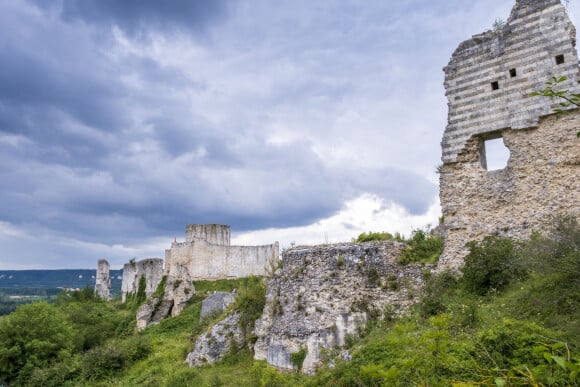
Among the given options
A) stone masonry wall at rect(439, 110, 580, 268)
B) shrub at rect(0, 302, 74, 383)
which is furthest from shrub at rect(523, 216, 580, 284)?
shrub at rect(0, 302, 74, 383)

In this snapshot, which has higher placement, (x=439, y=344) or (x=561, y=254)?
(x=561, y=254)

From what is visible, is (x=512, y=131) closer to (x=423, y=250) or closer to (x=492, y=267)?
(x=492, y=267)

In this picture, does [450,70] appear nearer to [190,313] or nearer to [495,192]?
[495,192]

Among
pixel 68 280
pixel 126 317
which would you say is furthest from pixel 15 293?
pixel 126 317

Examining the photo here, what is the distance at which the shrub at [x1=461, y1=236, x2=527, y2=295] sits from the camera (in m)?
11.1

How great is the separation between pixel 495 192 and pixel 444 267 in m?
2.61

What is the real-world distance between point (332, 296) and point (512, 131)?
715 centimetres

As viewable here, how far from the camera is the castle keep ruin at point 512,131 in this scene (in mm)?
12022

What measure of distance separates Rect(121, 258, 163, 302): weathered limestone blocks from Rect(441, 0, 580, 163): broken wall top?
89.6ft

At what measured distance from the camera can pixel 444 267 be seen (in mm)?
12938

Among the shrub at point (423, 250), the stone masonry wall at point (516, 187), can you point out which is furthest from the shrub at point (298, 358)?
the stone masonry wall at point (516, 187)

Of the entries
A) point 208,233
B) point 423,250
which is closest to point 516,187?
point 423,250

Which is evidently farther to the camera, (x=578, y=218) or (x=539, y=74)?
(x=539, y=74)

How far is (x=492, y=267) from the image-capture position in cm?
1141
